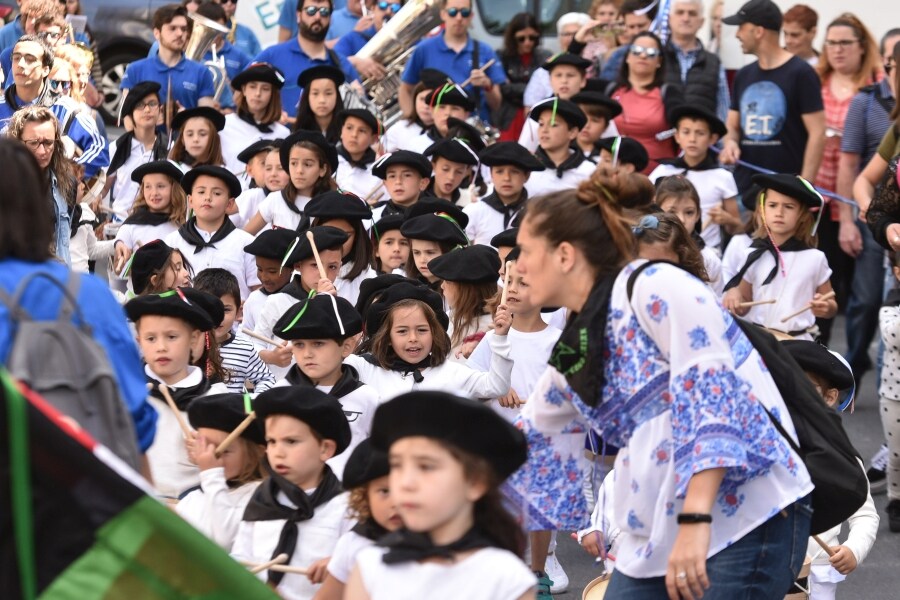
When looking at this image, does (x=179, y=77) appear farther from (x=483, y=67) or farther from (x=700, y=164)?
(x=700, y=164)

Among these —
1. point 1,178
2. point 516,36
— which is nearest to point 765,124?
point 516,36

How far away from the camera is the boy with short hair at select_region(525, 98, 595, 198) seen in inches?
399

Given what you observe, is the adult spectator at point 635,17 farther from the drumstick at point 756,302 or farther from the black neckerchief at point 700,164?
the drumstick at point 756,302

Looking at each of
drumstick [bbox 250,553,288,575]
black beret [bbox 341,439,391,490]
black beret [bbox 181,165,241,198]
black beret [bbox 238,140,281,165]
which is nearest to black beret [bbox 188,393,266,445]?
drumstick [bbox 250,553,288,575]

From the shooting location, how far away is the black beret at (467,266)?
755 centimetres

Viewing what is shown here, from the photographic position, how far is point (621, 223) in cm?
402

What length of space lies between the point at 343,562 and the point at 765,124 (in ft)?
23.0

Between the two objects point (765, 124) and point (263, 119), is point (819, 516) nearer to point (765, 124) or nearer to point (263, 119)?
point (765, 124)

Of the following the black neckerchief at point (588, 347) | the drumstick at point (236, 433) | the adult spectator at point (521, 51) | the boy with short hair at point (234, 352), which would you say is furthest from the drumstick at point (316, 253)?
the adult spectator at point (521, 51)

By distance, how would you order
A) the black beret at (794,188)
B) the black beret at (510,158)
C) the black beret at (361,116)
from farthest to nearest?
1. the black beret at (361,116)
2. the black beret at (510,158)
3. the black beret at (794,188)

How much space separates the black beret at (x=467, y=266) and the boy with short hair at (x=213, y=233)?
1.57 meters

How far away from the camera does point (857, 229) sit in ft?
32.7

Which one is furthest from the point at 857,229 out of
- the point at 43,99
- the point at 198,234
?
the point at 43,99

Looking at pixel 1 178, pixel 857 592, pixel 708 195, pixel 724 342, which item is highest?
pixel 1 178
